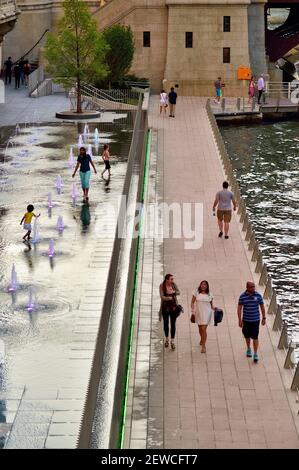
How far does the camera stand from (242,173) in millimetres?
53500

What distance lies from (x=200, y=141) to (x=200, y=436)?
34.9 metres

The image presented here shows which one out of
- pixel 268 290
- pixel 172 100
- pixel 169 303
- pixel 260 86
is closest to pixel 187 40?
pixel 260 86

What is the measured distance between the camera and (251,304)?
77.2 ft

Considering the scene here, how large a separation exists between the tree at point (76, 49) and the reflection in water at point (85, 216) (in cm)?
2327

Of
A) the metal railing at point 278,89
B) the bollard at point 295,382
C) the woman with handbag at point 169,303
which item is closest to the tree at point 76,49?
the metal railing at point 278,89

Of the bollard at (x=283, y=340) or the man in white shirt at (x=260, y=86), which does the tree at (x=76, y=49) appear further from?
the bollard at (x=283, y=340)

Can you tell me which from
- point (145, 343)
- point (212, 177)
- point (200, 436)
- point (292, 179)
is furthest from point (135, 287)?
point (292, 179)

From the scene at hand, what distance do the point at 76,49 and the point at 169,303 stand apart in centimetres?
4064

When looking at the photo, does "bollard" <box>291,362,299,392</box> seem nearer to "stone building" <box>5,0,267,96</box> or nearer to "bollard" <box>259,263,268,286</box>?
"bollard" <box>259,263,268,286</box>

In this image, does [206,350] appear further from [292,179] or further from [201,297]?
[292,179]

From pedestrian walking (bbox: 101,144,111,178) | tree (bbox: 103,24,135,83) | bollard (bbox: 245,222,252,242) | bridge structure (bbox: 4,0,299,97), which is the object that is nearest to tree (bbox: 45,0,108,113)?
tree (bbox: 103,24,135,83)

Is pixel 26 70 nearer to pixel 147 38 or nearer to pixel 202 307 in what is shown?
pixel 147 38

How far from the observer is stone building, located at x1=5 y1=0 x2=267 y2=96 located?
73375mm

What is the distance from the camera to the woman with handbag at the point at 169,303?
24000 mm
